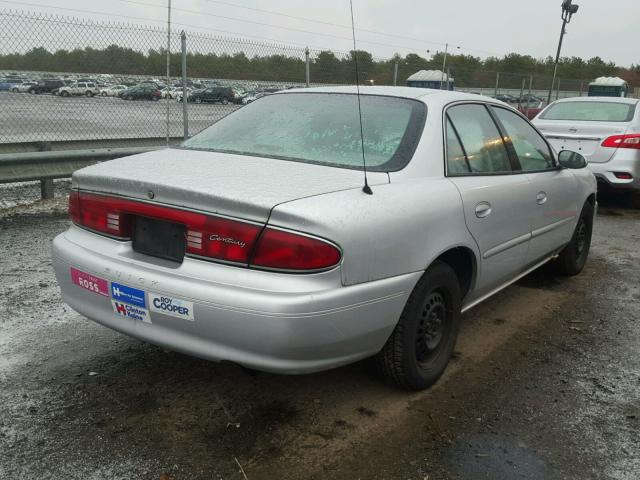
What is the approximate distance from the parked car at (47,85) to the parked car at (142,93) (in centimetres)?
102

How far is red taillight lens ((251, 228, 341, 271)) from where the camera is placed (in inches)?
89.1

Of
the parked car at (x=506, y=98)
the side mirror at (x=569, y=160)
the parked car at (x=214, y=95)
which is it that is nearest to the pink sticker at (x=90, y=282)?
the side mirror at (x=569, y=160)

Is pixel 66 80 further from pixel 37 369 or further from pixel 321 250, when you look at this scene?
pixel 321 250

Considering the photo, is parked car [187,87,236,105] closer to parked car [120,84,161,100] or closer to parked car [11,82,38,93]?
parked car [120,84,161,100]

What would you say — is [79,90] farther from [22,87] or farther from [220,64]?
[220,64]

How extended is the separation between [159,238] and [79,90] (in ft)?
21.9

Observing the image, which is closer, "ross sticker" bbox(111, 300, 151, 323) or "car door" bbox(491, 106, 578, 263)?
"ross sticker" bbox(111, 300, 151, 323)

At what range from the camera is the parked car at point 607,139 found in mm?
7762

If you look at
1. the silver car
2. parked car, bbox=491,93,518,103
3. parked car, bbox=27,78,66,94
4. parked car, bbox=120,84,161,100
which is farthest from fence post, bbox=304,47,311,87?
parked car, bbox=491,93,518,103

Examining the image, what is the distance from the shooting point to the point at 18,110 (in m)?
8.12

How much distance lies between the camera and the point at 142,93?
8.75 meters

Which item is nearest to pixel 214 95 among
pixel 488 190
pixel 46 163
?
pixel 46 163

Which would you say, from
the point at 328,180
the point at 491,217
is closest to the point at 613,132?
the point at 491,217

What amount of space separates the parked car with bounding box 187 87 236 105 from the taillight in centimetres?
573
